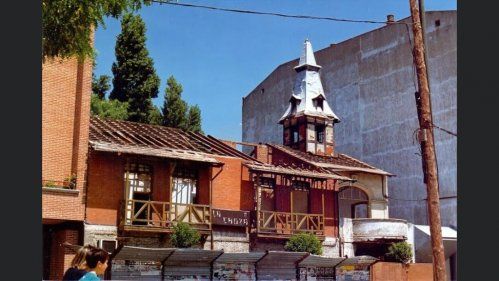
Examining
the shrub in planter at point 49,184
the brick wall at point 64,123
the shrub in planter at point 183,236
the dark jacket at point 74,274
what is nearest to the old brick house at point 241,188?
the shrub in planter at point 183,236

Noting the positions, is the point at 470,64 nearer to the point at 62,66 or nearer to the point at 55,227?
the point at 62,66

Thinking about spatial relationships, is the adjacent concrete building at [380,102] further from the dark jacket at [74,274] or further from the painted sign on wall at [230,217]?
the dark jacket at [74,274]

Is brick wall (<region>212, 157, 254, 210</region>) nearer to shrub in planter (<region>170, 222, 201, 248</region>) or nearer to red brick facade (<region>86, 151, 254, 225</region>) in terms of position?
red brick facade (<region>86, 151, 254, 225</region>)

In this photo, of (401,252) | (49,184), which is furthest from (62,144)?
(401,252)

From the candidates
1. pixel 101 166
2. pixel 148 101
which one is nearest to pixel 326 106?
pixel 101 166

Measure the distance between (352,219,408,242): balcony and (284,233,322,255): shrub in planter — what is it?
323 centimetres

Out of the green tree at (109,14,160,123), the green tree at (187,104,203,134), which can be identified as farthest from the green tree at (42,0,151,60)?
the green tree at (187,104,203,134)

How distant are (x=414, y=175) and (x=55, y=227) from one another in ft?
43.6

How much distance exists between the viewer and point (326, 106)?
2680 centimetres

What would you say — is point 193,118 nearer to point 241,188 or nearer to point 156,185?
point 156,185

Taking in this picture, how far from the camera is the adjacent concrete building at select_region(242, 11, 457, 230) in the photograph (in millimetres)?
21897

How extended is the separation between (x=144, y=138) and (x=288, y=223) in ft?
19.6

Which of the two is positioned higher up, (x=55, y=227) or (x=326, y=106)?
(x=326, y=106)

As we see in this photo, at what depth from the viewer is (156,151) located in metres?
18.0
